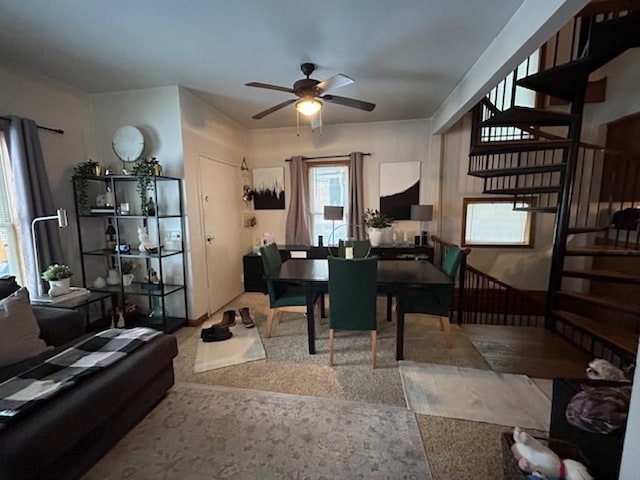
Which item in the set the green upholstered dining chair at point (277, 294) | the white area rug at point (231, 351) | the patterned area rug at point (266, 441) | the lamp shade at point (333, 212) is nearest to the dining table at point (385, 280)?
the green upholstered dining chair at point (277, 294)

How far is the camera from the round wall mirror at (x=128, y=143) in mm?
3000

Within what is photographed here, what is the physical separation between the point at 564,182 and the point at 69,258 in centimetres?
534

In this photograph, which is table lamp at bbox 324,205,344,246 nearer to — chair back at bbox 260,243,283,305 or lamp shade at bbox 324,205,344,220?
lamp shade at bbox 324,205,344,220

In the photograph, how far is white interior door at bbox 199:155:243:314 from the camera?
353cm

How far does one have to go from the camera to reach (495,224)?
4.42 metres

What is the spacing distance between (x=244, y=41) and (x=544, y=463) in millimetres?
3078

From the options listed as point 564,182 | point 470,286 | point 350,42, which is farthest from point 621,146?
point 350,42

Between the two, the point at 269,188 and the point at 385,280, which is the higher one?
the point at 269,188

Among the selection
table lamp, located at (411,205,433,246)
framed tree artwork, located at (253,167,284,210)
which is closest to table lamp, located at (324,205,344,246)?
framed tree artwork, located at (253,167,284,210)

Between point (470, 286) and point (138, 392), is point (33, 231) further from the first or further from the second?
point (470, 286)

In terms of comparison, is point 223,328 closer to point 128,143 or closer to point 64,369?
point 64,369

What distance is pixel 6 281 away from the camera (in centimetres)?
211

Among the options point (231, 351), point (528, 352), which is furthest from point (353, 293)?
point (528, 352)

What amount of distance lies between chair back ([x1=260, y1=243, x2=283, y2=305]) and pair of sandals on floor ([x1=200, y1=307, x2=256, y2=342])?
23.7 inches
